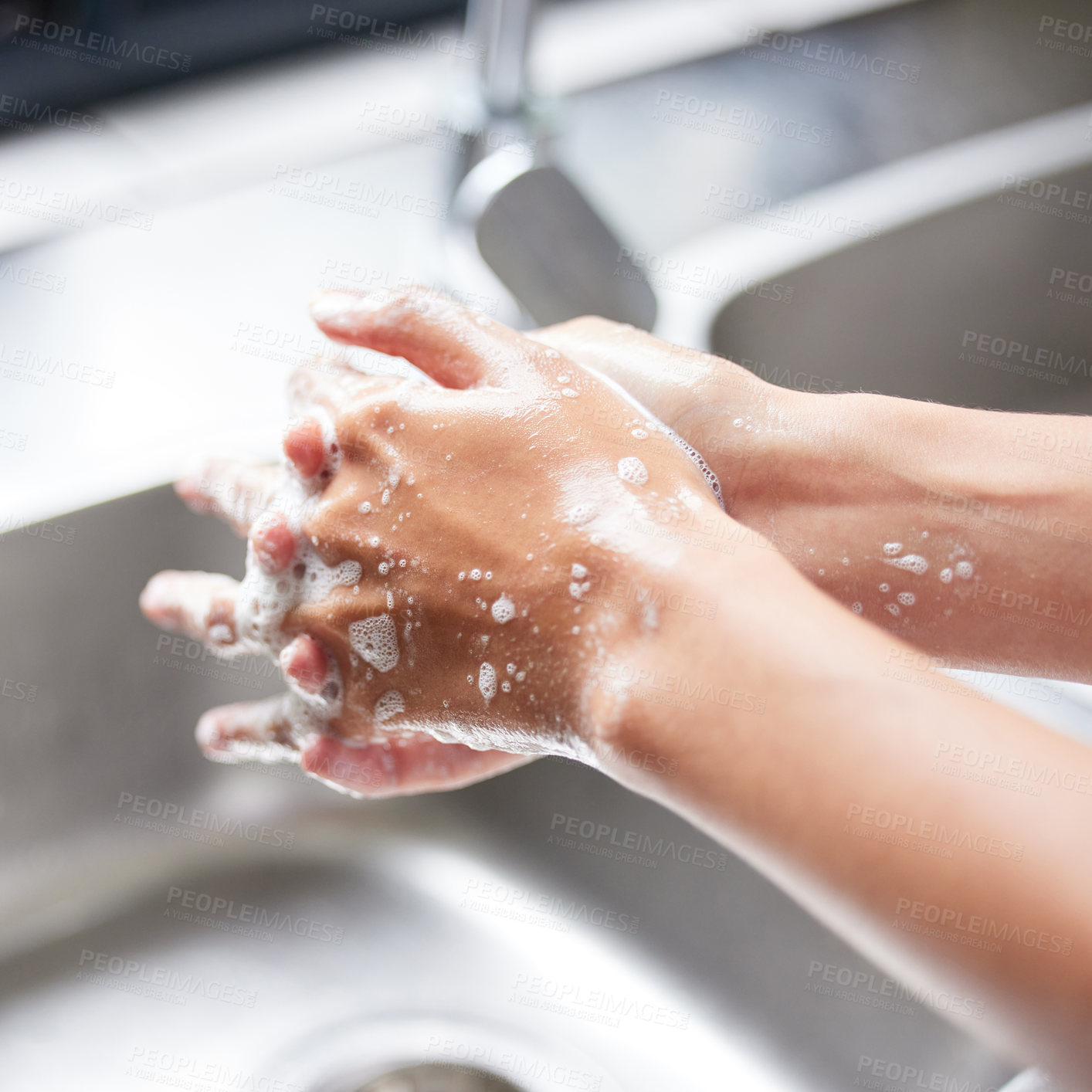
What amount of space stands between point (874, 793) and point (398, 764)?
0.32 m

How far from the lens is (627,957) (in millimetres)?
802

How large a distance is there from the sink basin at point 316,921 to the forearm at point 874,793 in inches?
14.2

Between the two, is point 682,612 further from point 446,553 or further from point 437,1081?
point 437,1081

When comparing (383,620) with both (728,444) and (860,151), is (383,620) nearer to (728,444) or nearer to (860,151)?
(728,444)

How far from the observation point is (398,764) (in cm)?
64

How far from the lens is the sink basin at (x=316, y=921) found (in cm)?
73

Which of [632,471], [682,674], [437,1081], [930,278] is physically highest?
[930,278]

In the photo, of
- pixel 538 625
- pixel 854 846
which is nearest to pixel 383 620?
pixel 538 625

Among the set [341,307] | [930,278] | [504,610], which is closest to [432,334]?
[341,307]

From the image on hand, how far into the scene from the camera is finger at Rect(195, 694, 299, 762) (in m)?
0.64

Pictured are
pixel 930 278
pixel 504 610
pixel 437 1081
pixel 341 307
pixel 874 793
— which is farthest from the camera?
pixel 930 278

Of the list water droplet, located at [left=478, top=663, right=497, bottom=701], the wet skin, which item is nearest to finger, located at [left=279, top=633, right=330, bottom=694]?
the wet skin

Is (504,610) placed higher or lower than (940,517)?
lower

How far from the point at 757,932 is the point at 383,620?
0.39m
